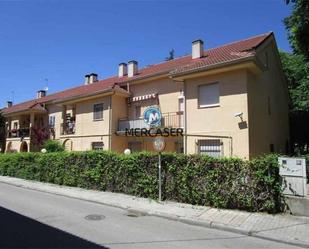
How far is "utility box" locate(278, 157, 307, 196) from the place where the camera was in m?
10.4

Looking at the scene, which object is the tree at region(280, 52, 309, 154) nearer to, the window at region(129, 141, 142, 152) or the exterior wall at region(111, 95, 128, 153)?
the window at region(129, 141, 142, 152)

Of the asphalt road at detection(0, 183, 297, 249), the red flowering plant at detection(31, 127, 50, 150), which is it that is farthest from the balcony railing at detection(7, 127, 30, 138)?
the asphalt road at detection(0, 183, 297, 249)

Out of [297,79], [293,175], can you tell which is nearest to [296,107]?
[297,79]

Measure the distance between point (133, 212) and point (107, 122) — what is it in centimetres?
1374

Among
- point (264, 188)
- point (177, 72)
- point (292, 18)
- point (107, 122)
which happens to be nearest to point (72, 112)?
point (107, 122)

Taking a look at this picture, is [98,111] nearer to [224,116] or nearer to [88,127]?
[88,127]

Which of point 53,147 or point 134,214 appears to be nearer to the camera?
point 134,214

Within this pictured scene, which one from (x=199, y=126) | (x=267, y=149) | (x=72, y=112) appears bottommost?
(x=267, y=149)

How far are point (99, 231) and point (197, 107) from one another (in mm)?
11316

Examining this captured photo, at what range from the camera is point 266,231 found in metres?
8.61

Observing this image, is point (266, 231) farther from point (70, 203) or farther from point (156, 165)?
point (70, 203)

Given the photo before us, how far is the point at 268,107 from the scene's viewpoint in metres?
21.0

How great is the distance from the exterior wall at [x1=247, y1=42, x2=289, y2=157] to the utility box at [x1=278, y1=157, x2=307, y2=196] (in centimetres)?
597

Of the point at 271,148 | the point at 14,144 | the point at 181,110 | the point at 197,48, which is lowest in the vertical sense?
the point at 271,148
